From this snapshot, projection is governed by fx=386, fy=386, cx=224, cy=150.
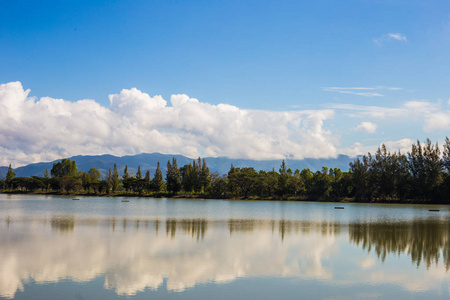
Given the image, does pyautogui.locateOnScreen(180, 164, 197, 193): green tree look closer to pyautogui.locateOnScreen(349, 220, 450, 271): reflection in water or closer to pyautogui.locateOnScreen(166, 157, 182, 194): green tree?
pyautogui.locateOnScreen(166, 157, 182, 194): green tree

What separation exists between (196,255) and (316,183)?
86.0 metres

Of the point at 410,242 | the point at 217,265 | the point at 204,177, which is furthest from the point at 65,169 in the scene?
the point at 217,265

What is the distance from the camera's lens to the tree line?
89.2 metres

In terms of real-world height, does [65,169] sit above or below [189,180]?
above

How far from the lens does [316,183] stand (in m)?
100

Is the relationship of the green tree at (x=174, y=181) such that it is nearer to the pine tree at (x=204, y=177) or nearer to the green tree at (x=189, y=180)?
the green tree at (x=189, y=180)

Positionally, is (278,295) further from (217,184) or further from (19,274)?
(217,184)

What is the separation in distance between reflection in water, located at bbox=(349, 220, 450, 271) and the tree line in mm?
63212

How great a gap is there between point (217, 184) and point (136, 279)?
97072 millimetres

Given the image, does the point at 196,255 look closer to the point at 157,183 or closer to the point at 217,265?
the point at 217,265

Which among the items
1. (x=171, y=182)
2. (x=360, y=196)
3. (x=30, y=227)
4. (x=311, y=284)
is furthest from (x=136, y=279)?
(x=171, y=182)

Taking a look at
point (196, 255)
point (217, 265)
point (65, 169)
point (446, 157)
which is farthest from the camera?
point (65, 169)

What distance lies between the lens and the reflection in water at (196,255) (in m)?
14.0

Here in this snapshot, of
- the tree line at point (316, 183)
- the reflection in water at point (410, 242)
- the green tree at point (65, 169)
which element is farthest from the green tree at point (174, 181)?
the reflection in water at point (410, 242)
